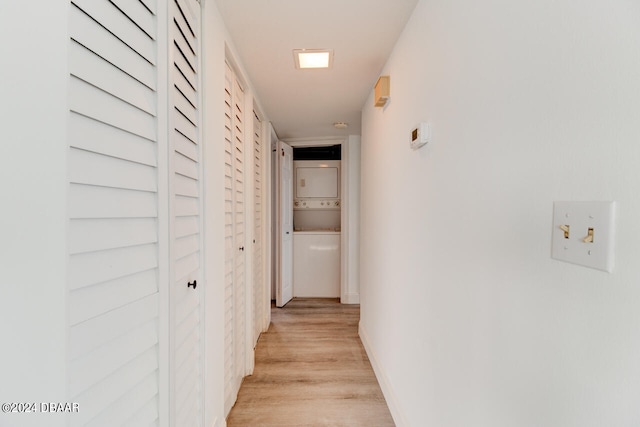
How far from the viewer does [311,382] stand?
89.5 inches

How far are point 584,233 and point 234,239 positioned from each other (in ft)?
5.83

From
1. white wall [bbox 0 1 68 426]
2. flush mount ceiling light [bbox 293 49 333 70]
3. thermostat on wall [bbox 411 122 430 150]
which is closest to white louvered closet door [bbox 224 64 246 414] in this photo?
flush mount ceiling light [bbox 293 49 333 70]

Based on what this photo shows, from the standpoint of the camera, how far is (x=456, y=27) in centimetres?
108

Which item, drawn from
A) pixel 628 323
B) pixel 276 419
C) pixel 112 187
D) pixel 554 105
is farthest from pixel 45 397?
pixel 276 419

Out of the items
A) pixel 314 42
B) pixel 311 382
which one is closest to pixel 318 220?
pixel 311 382

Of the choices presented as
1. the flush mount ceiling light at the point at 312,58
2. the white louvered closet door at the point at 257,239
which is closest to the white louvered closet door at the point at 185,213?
the flush mount ceiling light at the point at 312,58

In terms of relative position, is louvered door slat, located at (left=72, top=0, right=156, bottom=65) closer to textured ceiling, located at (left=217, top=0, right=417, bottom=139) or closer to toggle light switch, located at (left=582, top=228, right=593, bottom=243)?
textured ceiling, located at (left=217, top=0, right=417, bottom=139)

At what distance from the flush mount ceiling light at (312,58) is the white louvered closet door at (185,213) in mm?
775

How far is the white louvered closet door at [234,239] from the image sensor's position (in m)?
1.84

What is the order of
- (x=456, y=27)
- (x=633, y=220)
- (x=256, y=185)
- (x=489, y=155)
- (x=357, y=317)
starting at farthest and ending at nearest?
1. (x=357, y=317)
2. (x=256, y=185)
3. (x=456, y=27)
4. (x=489, y=155)
5. (x=633, y=220)

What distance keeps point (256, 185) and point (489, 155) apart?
2215 mm

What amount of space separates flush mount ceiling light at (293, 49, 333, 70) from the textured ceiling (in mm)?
38

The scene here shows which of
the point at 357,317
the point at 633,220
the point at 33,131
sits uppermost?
the point at 33,131

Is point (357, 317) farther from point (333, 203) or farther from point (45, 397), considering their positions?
point (45, 397)
